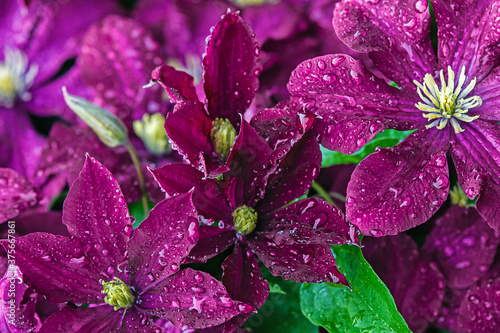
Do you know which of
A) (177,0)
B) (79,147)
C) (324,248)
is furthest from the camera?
(177,0)

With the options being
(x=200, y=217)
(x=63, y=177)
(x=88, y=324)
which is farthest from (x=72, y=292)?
(x=63, y=177)

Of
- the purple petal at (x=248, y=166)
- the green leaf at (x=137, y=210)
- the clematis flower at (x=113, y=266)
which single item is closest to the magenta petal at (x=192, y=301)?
the clematis flower at (x=113, y=266)

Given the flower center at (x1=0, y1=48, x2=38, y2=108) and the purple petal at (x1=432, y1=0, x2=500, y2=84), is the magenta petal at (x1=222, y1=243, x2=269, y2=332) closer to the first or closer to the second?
the purple petal at (x1=432, y1=0, x2=500, y2=84)

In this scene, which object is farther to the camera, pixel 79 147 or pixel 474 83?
pixel 79 147

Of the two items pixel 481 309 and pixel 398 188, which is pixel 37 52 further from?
pixel 481 309

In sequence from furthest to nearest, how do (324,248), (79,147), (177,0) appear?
(177,0) < (79,147) < (324,248)

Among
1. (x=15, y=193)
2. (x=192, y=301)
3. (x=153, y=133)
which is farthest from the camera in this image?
(x=153, y=133)

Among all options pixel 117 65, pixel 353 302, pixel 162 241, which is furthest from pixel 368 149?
pixel 117 65

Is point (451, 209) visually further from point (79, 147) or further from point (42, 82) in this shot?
point (42, 82)
